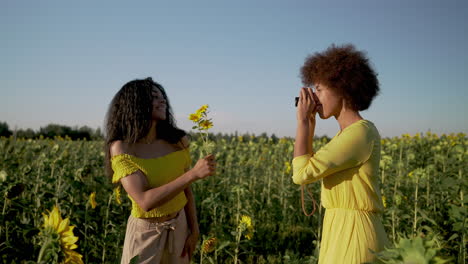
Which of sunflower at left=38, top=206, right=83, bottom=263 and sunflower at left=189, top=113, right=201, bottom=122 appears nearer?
sunflower at left=38, top=206, right=83, bottom=263

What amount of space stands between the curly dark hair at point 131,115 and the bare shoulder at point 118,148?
2 cm

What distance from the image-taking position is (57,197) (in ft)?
12.1

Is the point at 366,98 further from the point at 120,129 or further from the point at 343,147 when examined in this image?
the point at 120,129

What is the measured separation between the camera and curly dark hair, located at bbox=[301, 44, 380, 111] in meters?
1.78

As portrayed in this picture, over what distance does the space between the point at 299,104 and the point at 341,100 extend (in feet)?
0.67

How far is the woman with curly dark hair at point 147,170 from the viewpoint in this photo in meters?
2.07

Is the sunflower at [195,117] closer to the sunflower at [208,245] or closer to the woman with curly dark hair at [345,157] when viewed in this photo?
the woman with curly dark hair at [345,157]

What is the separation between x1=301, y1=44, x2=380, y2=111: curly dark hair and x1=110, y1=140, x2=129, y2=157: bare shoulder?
104cm

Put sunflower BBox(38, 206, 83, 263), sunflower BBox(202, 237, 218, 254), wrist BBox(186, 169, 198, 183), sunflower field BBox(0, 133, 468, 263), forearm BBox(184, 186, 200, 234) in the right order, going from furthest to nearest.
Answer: sunflower BBox(202, 237, 218, 254), sunflower field BBox(0, 133, 468, 263), forearm BBox(184, 186, 200, 234), wrist BBox(186, 169, 198, 183), sunflower BBox(38, 206, 83, 263)

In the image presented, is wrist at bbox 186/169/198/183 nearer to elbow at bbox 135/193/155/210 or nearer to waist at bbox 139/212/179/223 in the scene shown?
elbow at bbox 135/193/155/210

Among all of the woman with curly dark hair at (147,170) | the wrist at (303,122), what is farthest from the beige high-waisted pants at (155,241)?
the wrist at (303,122)

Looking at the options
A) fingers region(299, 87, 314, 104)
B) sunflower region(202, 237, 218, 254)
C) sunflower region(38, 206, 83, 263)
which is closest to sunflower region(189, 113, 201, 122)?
fingers region(299, 87, 314, 104)

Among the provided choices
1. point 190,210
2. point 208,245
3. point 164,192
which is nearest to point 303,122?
point 164,192

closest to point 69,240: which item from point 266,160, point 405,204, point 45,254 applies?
point 45,254
